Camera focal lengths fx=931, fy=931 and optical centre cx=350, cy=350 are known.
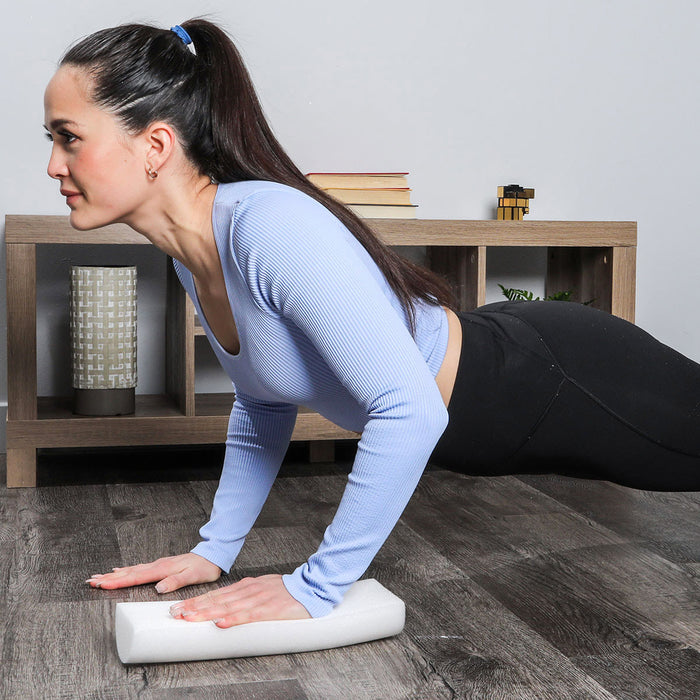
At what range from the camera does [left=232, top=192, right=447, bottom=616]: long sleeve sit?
112 cm

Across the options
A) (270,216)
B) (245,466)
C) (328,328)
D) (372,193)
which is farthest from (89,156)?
(372,193)

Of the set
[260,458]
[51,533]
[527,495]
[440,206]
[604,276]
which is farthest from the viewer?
[440,206]

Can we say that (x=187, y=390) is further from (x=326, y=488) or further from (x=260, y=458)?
(x=260, y=458)

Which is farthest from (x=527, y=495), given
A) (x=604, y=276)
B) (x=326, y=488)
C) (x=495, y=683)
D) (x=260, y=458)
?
(x=495, y=683)

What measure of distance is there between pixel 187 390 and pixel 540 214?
4.21 feet

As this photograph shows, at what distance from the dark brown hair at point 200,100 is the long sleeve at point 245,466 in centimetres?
35

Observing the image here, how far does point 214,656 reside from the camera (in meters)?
1.23

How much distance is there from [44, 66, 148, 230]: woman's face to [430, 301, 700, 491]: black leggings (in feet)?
1.71

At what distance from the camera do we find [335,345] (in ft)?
3.69

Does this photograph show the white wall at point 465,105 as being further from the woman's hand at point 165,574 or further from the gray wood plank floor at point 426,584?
the woman's hand at point 165,574

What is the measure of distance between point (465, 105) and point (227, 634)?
2.02m

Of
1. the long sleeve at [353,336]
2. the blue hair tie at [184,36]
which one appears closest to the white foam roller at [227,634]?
the long sleeve at [353,336]

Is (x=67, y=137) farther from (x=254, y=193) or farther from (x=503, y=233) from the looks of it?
(x=503, y=233)

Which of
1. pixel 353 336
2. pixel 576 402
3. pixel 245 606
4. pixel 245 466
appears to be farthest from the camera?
pixel 245 466
